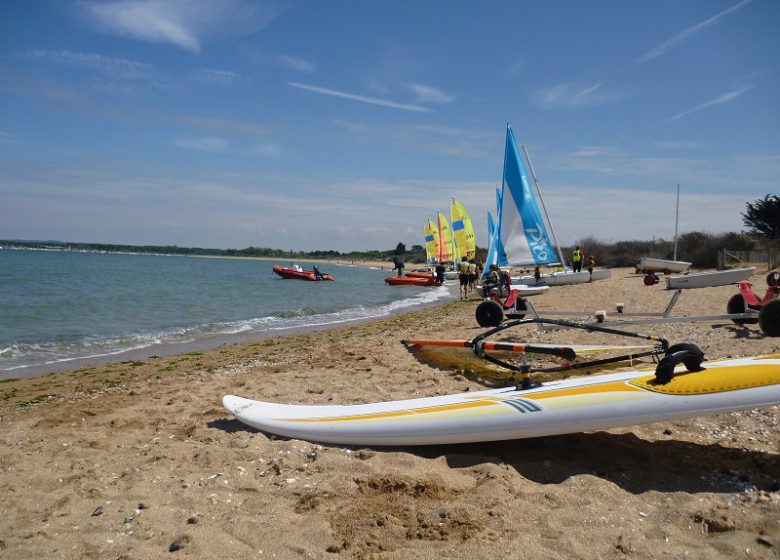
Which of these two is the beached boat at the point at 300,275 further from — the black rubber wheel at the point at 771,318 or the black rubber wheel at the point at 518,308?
the black rubber wheel at the point at 771,318

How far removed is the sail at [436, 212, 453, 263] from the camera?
3825 centimetres

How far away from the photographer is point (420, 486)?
10.6 feet

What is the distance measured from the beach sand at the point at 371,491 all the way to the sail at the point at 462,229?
91.4ft

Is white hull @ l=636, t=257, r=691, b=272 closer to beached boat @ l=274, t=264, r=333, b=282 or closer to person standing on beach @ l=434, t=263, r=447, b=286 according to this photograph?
person standing on beach @ l=434, t=263, r=447, b=286

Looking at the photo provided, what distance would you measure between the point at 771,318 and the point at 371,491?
526 cm

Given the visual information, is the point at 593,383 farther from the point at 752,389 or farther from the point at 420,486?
the point at 420,486

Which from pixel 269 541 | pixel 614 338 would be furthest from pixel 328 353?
pixel 269 541

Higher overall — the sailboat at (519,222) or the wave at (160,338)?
the sailboat at (519,222)

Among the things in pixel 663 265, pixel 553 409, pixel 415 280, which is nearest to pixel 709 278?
pixel 553 409

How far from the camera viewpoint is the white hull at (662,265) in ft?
67.4

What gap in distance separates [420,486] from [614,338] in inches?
206

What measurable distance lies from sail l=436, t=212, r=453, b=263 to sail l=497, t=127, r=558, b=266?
2198cm

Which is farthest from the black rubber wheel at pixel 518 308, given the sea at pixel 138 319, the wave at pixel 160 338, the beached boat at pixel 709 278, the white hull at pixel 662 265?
the white hull at pixel 662 265

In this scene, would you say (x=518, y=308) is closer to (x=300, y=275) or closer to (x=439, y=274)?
(x=439, y=274)
